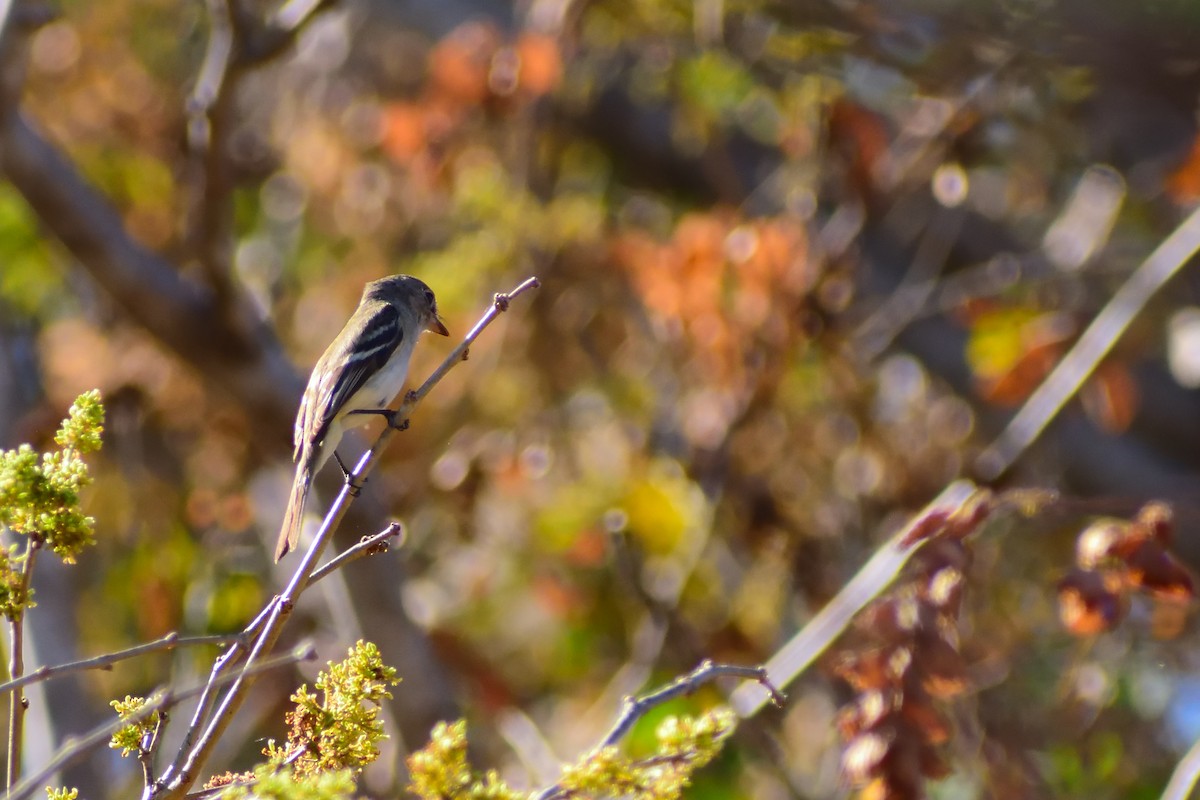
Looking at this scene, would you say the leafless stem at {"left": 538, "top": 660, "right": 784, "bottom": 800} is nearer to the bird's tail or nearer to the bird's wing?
the bird's tail

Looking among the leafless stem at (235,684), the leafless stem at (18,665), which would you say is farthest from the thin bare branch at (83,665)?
the leafless stem at (18,665)

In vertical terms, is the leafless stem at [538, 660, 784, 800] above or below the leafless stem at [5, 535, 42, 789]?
below

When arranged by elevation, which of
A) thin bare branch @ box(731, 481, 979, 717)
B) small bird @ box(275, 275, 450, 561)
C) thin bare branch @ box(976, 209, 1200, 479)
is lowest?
thin bare branch @ box(731, 481, 979, 717)

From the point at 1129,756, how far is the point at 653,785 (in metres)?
4.91

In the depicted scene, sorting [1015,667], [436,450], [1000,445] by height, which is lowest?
[1015,667]

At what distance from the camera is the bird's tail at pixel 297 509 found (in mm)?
3230

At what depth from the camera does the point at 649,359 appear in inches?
273

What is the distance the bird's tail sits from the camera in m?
3.23

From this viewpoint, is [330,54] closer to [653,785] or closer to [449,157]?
[449,157]

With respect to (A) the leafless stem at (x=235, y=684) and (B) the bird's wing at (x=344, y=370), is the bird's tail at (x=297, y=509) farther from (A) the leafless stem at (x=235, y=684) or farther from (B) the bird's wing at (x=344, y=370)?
(A) the leafless stem at (x=235, y=684)

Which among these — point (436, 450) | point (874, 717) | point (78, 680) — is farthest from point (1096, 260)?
point (78, 680)

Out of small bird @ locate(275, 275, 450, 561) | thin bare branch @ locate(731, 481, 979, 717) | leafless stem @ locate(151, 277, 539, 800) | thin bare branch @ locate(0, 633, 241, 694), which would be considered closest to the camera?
thin bare branch @ locate(0, 633, 241, 694)

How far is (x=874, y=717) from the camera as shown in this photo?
9.83ft

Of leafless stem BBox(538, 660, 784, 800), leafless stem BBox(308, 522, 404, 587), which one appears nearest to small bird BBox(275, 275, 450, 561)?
leafless stem BBox(308, 522, 404, 587)
